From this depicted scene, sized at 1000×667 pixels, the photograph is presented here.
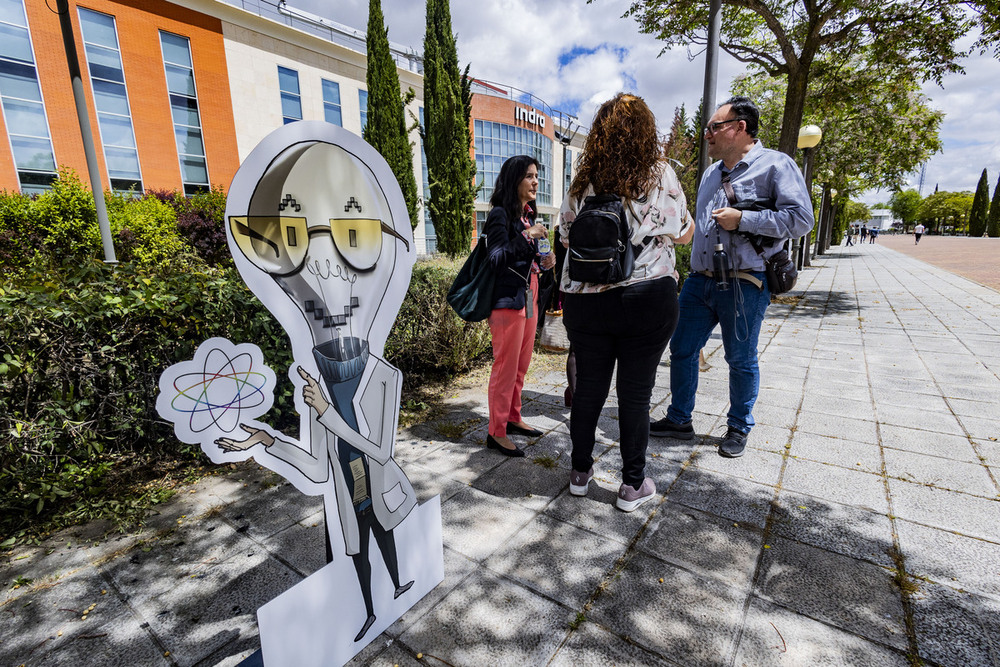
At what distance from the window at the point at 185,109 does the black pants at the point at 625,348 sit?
804 inches

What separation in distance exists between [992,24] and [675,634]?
36.4 feet

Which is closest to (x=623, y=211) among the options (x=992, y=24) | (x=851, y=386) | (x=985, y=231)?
(x=851, y=386)

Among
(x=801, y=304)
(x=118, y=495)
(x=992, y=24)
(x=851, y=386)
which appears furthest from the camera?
(x=801, y=304)

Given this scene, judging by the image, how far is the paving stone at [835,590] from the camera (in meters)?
1.71

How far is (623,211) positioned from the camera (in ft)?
6.83

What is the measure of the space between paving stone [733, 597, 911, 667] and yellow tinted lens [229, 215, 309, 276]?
6.40 ft

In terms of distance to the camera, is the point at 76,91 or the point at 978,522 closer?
the point at 978,522

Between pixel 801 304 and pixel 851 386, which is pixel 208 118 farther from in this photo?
pixel 851 386

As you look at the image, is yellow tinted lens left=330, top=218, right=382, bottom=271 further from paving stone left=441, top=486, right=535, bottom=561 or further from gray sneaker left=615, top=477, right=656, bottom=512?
gray sneaker left=615, top=477, right=656, bottom=512

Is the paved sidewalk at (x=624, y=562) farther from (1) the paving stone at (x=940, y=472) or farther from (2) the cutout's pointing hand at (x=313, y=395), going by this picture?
(2) the cutout's pointing hand at (x=313, y=395)

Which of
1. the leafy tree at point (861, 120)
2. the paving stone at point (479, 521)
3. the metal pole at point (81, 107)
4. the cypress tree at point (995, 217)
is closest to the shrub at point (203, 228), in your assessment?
the metal pole at point (81, 107)

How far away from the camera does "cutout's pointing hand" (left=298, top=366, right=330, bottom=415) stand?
1.51 metres

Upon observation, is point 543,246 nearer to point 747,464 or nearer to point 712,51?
point 747,464

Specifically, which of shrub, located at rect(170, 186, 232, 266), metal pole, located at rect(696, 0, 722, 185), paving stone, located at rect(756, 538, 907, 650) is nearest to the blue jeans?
paving stone, located at rect(756, 538, 907, 650)
